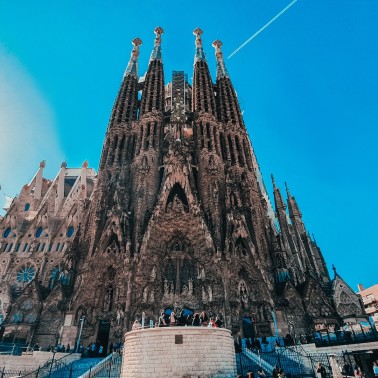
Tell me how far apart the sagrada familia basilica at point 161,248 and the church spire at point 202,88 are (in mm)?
351

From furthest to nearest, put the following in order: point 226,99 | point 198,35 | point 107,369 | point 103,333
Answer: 1. point 198,35
2. point 226,99
3. point 103,333
4. point 107,369

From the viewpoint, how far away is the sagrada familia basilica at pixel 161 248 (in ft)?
73.7

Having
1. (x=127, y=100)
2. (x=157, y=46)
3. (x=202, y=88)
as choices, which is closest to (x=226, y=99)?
(x=202, y=88)

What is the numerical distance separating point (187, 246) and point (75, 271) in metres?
9.65

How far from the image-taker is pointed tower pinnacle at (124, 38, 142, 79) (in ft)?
141

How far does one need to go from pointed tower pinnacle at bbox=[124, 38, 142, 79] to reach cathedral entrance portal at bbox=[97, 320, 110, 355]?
33166 millimetres

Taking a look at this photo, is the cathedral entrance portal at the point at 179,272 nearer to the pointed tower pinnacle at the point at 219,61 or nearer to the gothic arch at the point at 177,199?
the gothic arch at the point at 177,199

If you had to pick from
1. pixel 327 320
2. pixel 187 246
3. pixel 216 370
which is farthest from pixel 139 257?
pixel 327 320

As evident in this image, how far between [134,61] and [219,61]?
13400 mm

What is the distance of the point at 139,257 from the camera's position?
78.6 feet

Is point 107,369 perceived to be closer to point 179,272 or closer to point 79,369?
point 79,369

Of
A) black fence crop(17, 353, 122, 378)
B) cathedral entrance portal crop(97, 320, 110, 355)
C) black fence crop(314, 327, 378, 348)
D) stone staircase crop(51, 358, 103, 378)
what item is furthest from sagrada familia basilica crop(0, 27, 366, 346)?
black fence crop(314, 327, 378, 348)

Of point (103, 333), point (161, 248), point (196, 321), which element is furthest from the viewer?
point (161, 248)

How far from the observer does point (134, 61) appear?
45.3 meters
